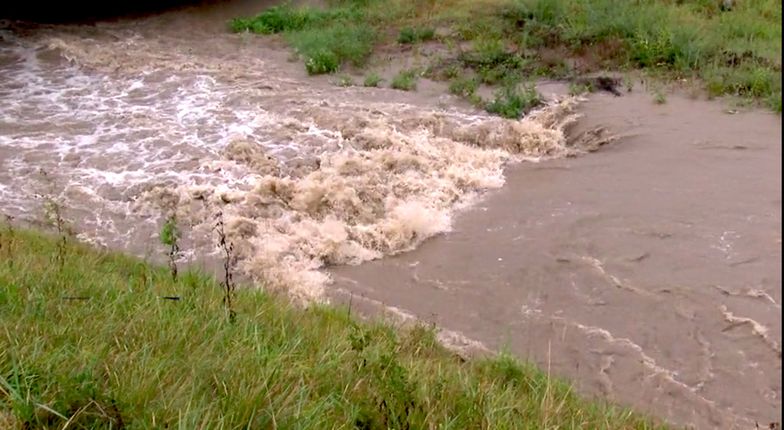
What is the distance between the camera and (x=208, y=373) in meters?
3.10

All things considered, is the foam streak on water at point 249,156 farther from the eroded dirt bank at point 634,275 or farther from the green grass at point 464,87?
the green grass at point 464,87

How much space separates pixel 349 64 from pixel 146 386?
11.9 m

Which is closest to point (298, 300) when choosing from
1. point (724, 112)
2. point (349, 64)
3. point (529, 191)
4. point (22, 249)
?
point (22, 249)

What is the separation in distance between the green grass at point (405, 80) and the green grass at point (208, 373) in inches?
328

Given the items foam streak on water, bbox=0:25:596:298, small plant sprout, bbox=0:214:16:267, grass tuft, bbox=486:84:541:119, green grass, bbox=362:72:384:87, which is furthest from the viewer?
green grass, bbox=362:72:384:87

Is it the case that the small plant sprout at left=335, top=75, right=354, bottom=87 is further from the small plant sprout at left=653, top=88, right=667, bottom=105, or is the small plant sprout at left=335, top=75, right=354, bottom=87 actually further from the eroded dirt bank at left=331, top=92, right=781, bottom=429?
the small plant sprout at left=653, top=88, right=667, bottom=105

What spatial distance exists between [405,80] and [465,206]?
180 inches

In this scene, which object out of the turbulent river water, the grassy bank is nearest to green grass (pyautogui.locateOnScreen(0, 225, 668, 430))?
the turbulent river water

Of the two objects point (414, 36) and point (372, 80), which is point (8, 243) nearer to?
point (372, 80)

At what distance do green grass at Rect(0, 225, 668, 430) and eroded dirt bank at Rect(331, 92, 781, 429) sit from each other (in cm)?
144

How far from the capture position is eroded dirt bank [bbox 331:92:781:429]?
5918 millimetres

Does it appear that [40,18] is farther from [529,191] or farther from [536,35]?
[529,191]

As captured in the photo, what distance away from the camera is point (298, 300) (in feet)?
21.6

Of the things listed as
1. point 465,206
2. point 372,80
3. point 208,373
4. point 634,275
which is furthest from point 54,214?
point 372,80
